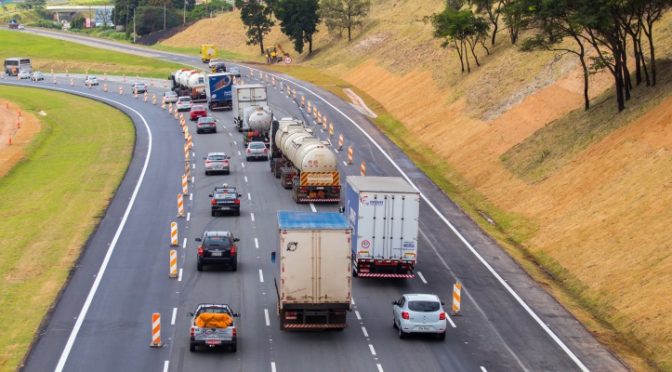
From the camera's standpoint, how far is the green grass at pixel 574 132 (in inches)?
2488

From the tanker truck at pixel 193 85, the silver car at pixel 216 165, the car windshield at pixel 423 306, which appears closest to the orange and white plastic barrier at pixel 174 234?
the car windshield at pixel 423 306

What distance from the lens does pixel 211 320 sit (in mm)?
34875

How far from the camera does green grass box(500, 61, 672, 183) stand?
6319 cm

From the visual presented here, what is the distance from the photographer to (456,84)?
9938 centimetres

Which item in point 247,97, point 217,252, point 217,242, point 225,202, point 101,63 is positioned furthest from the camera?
point 101,63

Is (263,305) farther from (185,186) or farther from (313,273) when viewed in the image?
(185,186)

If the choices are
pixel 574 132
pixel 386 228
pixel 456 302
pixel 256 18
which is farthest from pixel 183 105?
pixel 456 302

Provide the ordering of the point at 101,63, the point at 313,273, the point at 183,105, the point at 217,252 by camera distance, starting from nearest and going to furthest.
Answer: the point at 313,273 → the point at 217,252 → the point at 183,105 → the point at 101,63

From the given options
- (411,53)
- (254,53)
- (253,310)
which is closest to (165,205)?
(253,310)

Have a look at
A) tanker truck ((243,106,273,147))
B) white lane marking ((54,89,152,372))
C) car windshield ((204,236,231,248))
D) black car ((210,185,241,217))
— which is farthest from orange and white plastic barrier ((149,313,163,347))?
tanker truck ((243,106,273,147))

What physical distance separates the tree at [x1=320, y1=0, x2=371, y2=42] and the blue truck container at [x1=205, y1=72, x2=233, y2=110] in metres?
48.1

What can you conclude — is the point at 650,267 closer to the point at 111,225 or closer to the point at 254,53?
the point at 111,225

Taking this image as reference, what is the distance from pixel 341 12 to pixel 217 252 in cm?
11273

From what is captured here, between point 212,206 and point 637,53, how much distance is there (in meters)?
27.7
